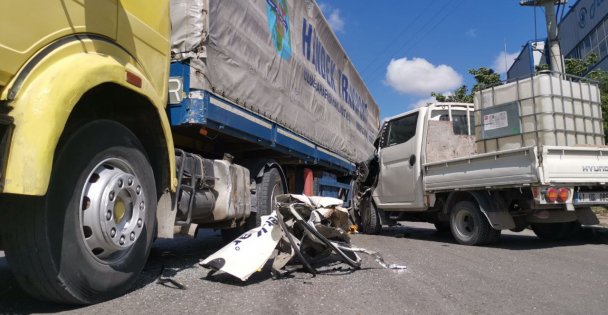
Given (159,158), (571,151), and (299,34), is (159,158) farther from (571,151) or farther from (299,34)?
(571,151)

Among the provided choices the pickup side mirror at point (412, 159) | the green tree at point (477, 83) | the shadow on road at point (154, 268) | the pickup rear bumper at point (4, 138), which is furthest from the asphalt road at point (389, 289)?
the green tree at point (477, 83)

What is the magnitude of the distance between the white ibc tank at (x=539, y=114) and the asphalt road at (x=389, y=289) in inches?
63.3

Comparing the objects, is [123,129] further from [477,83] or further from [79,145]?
[477,83]

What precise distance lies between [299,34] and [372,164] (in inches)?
135

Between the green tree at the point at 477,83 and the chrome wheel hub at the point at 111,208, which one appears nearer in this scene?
the chrome wheel hub at the point at 111,208

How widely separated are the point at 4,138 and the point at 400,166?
6996 mm

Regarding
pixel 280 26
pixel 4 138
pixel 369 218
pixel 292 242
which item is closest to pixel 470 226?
pixel 369 218

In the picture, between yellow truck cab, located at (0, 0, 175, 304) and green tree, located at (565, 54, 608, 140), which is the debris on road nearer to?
yellow truck cab, located at (0, 0, 175, 304)

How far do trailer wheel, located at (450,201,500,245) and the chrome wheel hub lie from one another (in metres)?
4.89

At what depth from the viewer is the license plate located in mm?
6129

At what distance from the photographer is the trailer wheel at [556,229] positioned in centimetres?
736

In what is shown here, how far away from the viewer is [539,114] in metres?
6.45

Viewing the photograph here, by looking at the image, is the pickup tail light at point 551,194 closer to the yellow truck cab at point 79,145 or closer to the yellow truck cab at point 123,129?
the yellow truck cab at point 123,129

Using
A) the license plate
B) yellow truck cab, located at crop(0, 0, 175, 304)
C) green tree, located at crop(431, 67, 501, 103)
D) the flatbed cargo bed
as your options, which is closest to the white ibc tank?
the flatbed cargo bed
